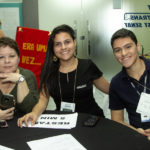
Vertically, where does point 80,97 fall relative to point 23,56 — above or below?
below

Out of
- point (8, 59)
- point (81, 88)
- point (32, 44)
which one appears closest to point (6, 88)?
point (8, 59)

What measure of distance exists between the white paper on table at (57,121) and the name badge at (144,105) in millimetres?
492

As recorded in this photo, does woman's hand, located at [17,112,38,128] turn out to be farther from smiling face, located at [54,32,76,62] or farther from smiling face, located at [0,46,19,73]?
smiling face, located at [54,32,76,62]

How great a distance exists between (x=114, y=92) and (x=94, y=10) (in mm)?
2797

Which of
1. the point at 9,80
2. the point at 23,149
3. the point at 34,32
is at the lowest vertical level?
the point at 23,149

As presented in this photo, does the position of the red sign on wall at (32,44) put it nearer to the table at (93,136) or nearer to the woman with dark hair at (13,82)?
the woman with dark hair at (13,82)

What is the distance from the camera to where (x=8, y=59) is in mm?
1623

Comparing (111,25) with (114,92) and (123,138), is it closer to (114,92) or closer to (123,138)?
(114,92)

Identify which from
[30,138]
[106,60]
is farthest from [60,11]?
[30,138]

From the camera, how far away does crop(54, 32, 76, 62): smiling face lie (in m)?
1.86

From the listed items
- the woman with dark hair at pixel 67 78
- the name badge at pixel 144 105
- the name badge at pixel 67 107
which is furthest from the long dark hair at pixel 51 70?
the name badge at pixel 144 105

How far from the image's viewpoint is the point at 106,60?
171 inches

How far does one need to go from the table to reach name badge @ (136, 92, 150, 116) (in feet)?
1.14

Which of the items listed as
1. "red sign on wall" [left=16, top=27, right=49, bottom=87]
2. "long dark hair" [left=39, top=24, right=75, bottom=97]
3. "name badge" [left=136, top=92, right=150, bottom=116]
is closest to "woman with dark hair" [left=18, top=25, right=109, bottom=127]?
"long dark hair" [left=39, top=24, right=75, bottom=97]
